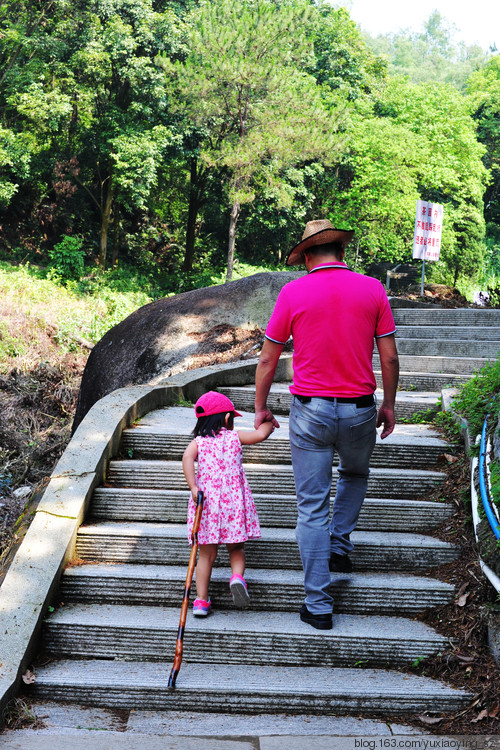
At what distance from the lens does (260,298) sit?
9.12 meters

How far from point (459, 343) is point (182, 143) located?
20331 mm

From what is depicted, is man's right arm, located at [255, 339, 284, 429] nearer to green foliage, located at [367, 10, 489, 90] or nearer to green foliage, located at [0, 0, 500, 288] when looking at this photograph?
green foliage, located at [0, 0, 500, 288]

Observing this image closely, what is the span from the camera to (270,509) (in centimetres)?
422

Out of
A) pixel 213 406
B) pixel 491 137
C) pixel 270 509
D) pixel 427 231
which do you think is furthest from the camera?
pixel 491 137

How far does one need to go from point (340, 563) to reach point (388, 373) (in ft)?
3.57

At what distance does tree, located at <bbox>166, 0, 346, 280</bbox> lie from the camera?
2281 centimetres

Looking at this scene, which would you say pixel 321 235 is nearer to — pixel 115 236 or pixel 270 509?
pixel 270 509

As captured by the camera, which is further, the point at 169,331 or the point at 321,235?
the point at 169,331

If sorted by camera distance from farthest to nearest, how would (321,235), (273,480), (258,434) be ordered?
1. (273,480)
2. (258,434)
3. (321,235)

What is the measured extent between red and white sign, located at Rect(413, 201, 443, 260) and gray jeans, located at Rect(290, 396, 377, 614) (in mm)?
11030

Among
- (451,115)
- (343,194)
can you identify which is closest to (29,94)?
(343,194)

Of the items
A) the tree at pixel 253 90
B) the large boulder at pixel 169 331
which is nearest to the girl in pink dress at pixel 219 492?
the large boulder at pixel 169 331

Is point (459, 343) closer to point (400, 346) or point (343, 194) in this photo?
point (400, 346)

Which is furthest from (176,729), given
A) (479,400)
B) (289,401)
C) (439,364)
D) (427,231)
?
(427,231)
